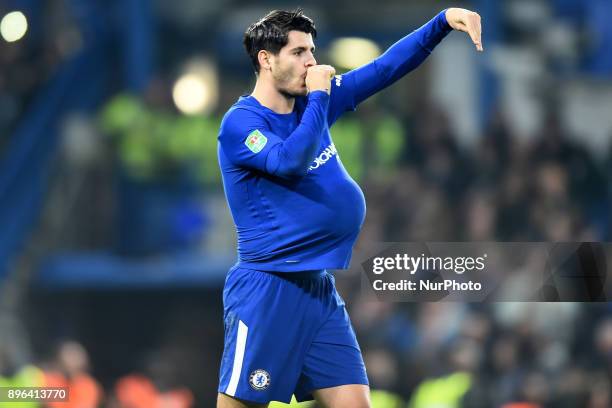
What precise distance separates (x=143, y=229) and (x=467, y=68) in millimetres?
3001

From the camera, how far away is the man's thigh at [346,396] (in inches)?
139

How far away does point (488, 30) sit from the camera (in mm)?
9156

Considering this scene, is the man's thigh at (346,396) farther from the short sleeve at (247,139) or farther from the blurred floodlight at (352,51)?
the blurred floodlight at (352,51)

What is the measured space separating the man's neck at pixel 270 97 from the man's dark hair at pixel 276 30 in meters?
0.07

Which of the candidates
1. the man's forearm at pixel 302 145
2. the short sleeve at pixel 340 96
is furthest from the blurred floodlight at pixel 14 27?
the man's forearm at pixel 302 145

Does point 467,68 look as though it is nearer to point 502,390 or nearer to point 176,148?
point 176,148

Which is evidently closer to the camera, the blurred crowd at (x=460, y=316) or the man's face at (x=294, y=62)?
the man's face at (x=294, y=62)

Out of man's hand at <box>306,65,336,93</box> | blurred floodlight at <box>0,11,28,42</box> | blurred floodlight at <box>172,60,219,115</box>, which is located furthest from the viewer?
blurred floodlight at <box>0,11,28,42</box>

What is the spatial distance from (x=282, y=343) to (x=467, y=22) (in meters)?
1.17

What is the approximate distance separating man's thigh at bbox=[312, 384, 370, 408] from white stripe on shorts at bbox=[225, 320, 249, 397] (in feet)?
0.87

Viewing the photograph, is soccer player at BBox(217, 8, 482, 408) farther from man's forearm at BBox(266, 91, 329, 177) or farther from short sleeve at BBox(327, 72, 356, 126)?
short sleeve at BBox(327, 72, 356, 126)

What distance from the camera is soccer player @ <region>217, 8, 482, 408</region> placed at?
3543 millimetres

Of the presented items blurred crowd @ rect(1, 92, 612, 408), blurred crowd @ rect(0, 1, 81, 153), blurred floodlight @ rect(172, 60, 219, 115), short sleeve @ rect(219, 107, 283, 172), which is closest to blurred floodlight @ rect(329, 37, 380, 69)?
blurred crowd @ rect(1, 92, 612, 408)

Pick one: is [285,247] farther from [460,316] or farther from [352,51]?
[352,51]
